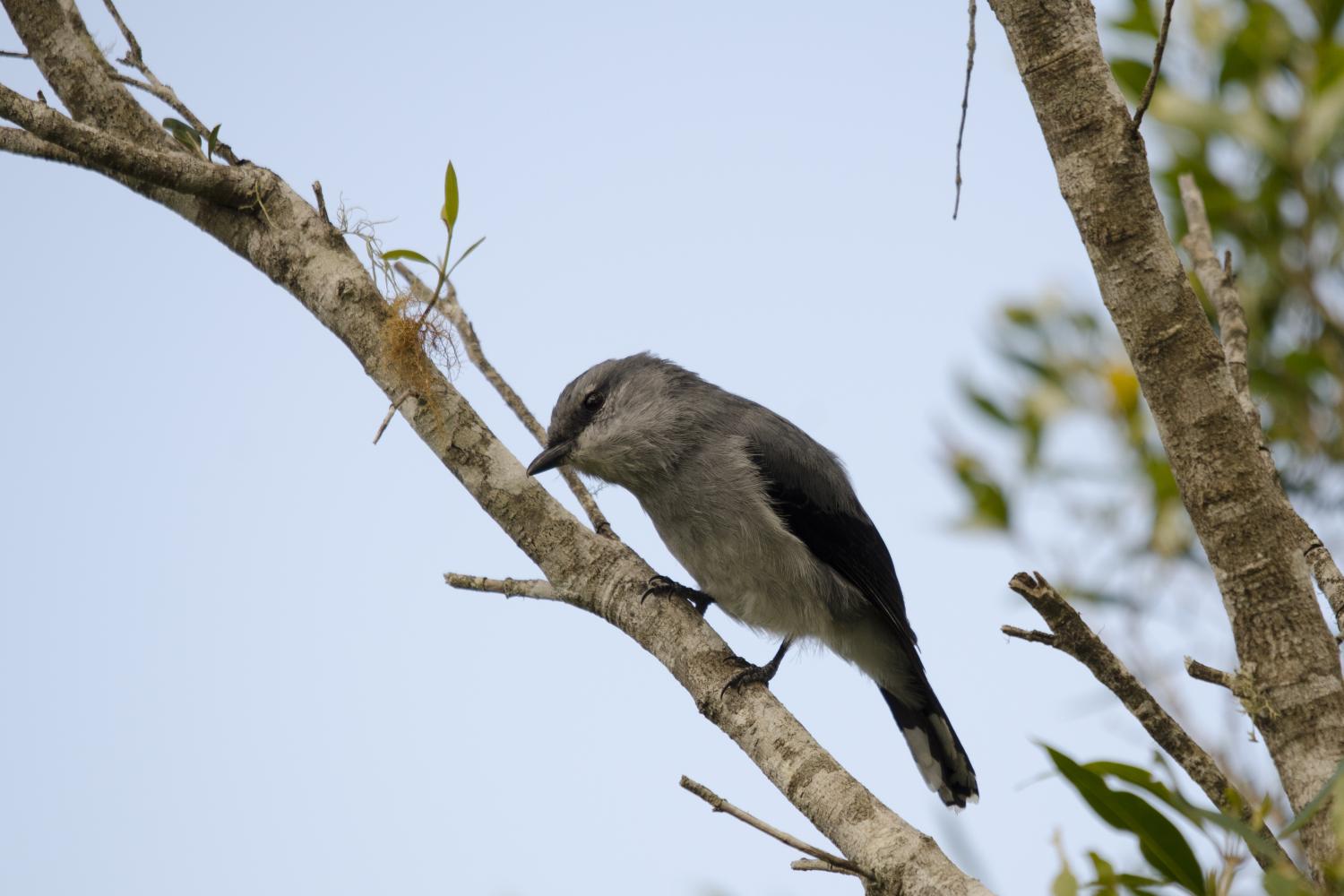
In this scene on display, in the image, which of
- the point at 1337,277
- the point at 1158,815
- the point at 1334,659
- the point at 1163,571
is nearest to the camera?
the point at 1158,815

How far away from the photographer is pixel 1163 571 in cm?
473

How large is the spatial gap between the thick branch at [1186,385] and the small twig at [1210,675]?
0.17ft

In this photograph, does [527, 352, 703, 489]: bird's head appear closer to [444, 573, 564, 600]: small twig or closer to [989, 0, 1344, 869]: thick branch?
[444, 573, 564, 600]: small twig

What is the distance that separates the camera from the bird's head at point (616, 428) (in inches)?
197

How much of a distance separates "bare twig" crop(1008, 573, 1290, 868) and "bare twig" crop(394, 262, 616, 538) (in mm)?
1886

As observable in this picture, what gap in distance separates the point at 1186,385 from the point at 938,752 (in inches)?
135

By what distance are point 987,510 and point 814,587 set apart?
31.7 inches

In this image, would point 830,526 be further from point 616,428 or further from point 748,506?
point 616,428

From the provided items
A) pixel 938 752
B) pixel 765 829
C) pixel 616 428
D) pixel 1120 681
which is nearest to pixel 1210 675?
pixel 1120 681

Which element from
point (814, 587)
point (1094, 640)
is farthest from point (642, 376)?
point (1094, 640)

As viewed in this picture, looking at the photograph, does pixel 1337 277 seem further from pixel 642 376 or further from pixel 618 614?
pixel 618 614

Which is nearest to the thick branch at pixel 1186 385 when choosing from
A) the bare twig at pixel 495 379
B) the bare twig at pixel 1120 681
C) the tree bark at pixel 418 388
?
the bare twig at pixel 1120 681

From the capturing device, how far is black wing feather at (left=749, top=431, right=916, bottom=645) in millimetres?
5004

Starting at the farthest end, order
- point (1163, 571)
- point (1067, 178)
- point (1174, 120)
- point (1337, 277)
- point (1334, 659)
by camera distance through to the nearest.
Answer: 1. point (1174, 120)
2. point (1337, 277)
3. point (1163, 571)
4. point (1067, 178)
5. point (1334, 659)
